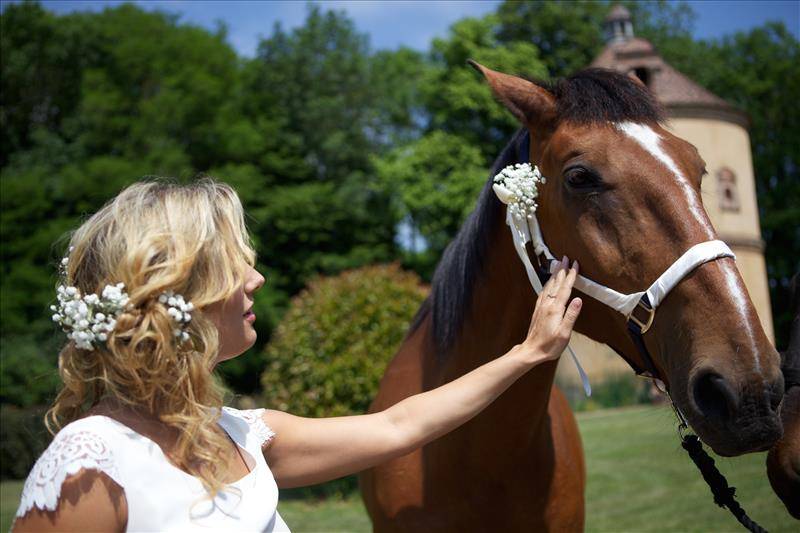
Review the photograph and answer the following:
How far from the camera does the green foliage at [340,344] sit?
10.5 metres

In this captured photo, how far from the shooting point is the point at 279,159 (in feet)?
93.9

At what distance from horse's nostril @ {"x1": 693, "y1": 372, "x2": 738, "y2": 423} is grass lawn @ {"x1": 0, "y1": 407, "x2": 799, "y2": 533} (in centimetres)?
354

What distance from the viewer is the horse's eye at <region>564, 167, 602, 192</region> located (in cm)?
229

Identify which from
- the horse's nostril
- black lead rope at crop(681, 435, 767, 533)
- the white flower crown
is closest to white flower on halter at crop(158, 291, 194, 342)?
the white flower crown

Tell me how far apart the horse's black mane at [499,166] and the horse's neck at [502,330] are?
49 mm

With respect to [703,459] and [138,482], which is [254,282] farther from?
[703,459]

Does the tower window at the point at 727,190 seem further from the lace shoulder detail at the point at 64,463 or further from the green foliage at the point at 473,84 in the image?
the lace shoulder detail at the point at 64,463

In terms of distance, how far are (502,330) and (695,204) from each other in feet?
2.97

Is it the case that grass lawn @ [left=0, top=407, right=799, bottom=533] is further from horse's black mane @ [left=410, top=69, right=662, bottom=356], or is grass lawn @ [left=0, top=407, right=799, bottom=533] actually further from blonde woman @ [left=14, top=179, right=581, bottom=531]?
blonde woman @ [left=14, top=179, right=581, bottom=531]

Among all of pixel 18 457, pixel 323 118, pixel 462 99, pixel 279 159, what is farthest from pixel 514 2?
pixel 18 457

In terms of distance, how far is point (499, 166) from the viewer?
290 cm

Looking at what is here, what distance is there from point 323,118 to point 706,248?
94.1 feet

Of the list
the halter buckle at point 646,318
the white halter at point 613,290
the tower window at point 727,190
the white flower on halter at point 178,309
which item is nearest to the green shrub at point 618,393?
the tower window at point 727,190

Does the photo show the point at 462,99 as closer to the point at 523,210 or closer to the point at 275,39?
Result: the point at 275,39
